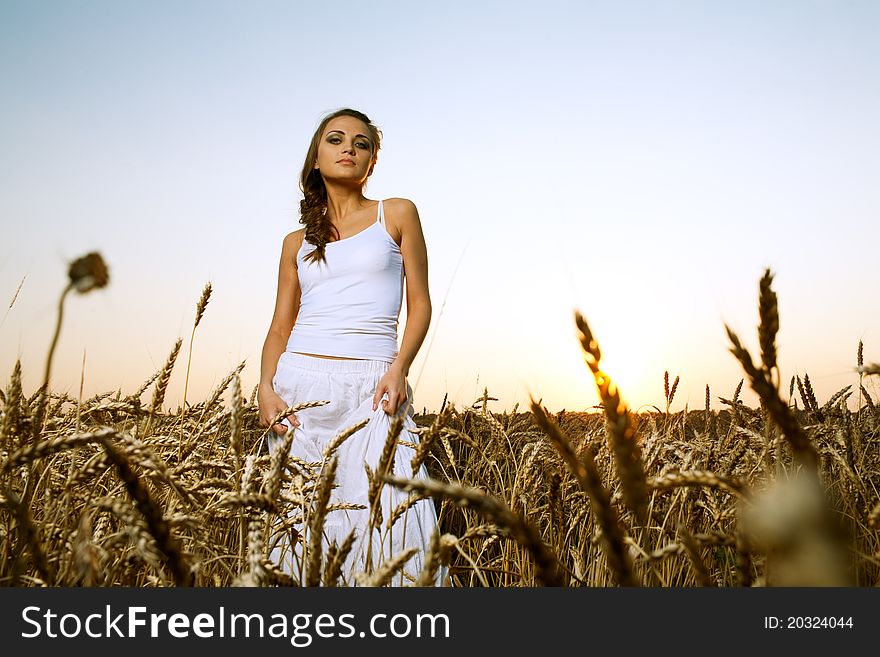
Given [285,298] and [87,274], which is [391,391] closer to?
[285,298]

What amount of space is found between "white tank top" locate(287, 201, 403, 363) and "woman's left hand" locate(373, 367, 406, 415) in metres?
0.35

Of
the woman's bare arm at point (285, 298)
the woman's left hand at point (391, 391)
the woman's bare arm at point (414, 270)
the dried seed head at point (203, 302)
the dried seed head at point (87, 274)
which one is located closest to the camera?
the dried seed head at point (87, 274)

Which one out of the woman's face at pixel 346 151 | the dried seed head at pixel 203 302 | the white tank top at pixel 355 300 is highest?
the woman's face at pixel 346 151

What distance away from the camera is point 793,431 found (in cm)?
57

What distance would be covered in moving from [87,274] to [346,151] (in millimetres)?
3355

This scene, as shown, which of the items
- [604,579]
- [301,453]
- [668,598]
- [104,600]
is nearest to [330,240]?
[301,453]

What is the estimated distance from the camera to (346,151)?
→ 4047 millimetres

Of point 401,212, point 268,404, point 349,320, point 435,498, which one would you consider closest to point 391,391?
point 349,320

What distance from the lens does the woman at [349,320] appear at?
11.6 feet

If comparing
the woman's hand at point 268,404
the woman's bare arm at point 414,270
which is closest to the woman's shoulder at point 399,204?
the woman's bare arm at point 414,270

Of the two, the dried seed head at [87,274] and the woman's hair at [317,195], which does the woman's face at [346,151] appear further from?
the dried seed head at [87,274]

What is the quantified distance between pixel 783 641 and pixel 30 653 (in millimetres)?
1065

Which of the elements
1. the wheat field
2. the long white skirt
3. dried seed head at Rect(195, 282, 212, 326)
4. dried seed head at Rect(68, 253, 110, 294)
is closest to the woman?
the long white skirt

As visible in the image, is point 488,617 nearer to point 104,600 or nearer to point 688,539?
point 688,539
